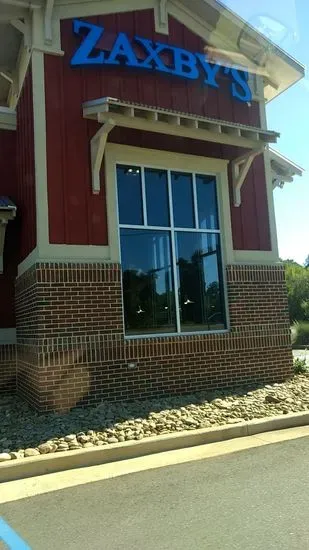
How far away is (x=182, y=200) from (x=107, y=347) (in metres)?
2.98

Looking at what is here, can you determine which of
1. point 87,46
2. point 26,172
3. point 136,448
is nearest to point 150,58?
point 87,46

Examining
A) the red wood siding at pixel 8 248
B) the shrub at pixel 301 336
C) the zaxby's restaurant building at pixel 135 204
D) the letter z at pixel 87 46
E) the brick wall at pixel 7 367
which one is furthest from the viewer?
the shrub at pixel 301 336

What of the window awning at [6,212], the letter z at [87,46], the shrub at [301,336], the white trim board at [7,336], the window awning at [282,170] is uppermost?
the letter z at [87,46]

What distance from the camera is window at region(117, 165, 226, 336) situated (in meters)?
8.84

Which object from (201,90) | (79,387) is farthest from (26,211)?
(201,90)

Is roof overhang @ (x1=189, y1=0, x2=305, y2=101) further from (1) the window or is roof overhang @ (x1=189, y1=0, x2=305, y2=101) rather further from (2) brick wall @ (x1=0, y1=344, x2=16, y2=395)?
(2) brick wall @ (x1=0, y1=344, x2=16, y2=395)

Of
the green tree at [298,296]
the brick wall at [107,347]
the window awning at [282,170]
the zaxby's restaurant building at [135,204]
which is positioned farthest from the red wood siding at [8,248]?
the green tree at [298,296]

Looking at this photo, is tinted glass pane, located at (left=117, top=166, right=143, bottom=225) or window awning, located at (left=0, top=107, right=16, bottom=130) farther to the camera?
window awning, located at (left=0, top=107, right=16, bottom=130)

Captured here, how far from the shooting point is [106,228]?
Result: 859 cm

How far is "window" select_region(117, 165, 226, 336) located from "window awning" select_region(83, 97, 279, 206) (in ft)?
2.47

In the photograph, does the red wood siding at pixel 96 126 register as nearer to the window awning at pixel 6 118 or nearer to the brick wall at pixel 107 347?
the brick wall at pixel 107 347

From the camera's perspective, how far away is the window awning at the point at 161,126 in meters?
8.02

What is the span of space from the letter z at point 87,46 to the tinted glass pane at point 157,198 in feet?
6.51

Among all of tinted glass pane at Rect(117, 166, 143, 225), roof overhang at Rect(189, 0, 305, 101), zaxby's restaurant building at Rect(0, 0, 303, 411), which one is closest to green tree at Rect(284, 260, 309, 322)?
roof overhang at Rect(189, 0, 305, 101)
